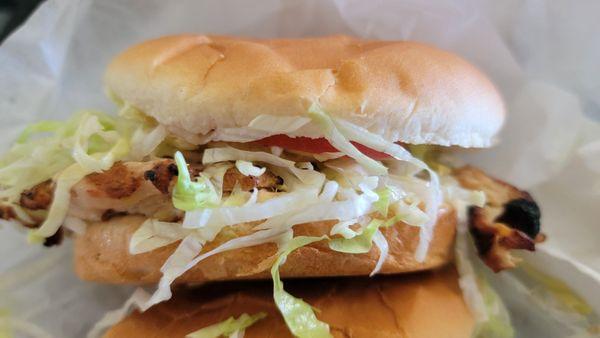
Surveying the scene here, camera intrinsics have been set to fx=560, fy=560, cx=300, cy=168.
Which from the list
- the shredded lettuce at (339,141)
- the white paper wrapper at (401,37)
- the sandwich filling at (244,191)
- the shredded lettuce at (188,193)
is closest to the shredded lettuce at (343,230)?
the sandwich filling at (244,191)

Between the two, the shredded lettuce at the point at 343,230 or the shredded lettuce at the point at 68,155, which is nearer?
the shredded lettuce at the point at 343,230

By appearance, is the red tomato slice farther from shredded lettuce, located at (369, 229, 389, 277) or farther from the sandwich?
shredded lettuce, located at (369, 229, 389, 277)

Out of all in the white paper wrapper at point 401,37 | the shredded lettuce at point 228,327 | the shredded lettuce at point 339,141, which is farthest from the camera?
the white paper wrapper at point 401,37

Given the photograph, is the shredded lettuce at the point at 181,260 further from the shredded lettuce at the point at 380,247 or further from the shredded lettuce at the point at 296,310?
the shredded lettuce at the point at 380,247

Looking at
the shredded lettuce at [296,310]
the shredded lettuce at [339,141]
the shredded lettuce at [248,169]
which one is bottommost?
the shredded lettuce at [296,310]

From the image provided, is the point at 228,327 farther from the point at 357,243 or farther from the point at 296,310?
the point at 357,243

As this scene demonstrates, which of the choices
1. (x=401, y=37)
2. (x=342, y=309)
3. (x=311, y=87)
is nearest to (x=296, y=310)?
(x=342, y=309)

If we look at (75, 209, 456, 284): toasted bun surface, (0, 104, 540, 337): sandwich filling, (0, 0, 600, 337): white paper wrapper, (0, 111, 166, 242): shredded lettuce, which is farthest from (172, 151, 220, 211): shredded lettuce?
(0, 0, 600, 337): white paper wrapper

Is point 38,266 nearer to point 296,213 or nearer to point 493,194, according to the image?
point 296,213
